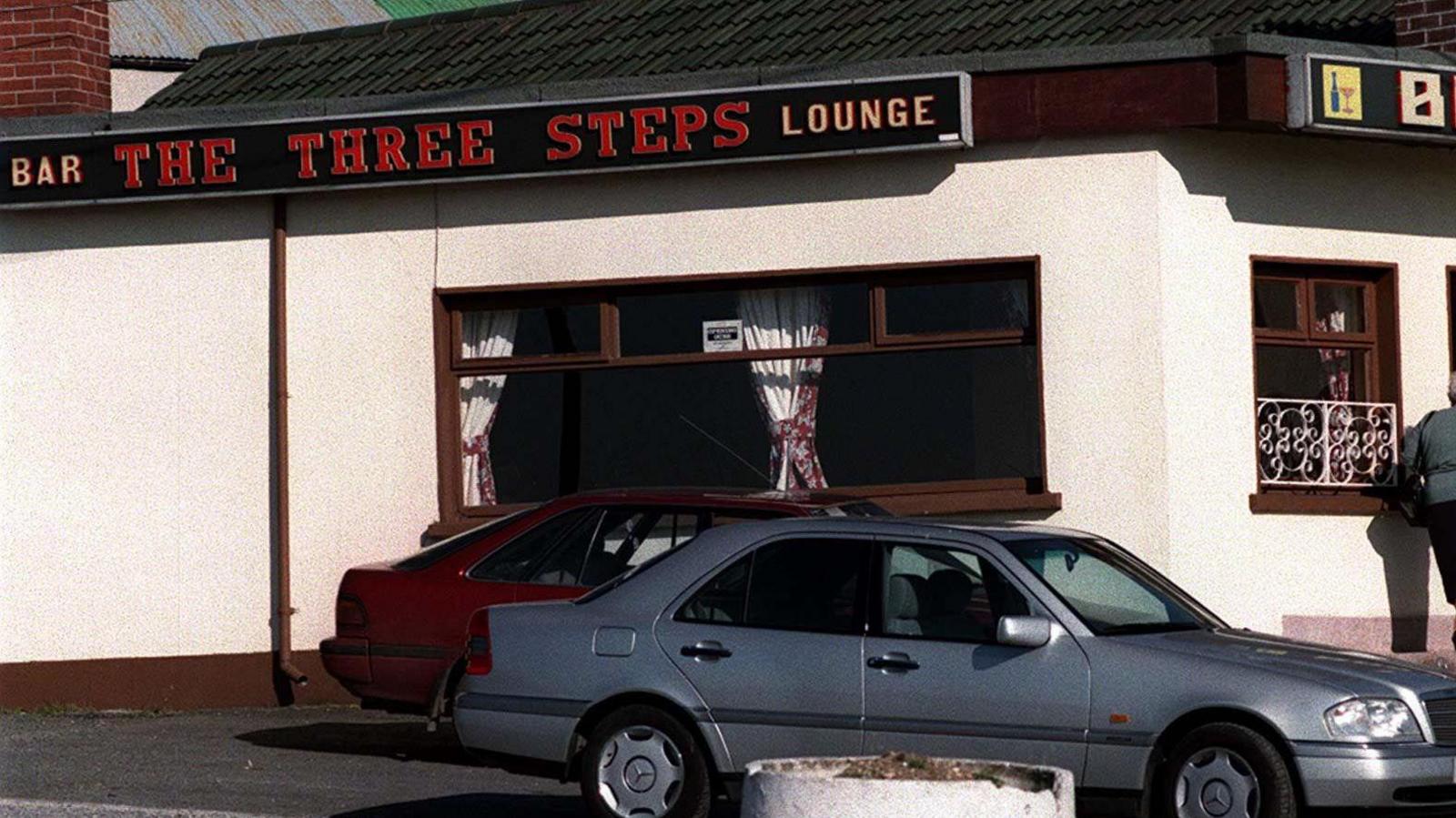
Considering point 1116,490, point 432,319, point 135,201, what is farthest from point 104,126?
point 1116,490

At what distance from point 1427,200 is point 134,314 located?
8.67m

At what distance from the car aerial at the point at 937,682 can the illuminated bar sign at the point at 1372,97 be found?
15.6 ft

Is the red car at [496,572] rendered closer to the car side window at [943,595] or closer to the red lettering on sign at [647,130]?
the car side window at [943,595]

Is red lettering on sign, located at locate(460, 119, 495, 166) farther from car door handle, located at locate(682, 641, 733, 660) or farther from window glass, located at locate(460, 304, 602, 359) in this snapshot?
car door handle, located at locate(682, 641, 733, 660)

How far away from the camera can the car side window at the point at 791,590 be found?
9.66 metres

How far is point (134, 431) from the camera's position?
16.0 meters

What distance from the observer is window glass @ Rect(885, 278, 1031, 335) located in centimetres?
1473

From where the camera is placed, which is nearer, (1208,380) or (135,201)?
(1208,380)

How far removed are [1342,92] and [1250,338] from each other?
5.27 ft

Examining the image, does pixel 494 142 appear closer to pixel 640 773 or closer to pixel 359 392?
pixel 359 392

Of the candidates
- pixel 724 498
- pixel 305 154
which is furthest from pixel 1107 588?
pixel 305 154

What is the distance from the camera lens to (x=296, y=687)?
611 inches

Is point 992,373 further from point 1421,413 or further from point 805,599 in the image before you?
point 805,599

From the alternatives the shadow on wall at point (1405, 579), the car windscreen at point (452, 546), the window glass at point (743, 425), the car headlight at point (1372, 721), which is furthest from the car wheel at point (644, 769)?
the shadow on wall at point (1405, 579)
